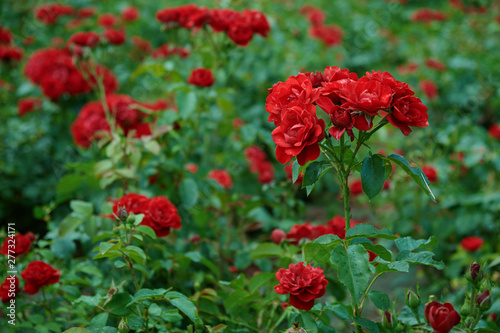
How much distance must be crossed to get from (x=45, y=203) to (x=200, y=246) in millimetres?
1324

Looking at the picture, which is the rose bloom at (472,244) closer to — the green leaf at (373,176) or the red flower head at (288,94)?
the green leaf at (373,176)

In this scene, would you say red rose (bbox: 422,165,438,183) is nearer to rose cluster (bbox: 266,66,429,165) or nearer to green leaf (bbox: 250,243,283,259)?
green leaf (bbox: 250,243,283,259)

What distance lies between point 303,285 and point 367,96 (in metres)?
0.45

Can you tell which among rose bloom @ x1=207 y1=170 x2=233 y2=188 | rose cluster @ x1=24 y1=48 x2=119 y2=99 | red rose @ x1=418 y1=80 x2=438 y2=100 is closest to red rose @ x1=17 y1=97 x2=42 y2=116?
rose cluster @ x1=24 y1=48 x2=119 y2=99

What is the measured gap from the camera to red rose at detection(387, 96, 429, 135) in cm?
93

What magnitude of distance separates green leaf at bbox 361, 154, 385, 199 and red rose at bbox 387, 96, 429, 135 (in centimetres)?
9

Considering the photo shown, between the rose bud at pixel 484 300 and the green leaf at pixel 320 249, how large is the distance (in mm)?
383

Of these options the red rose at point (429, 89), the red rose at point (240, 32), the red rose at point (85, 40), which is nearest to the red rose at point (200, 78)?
the red rose at point (240, 32)

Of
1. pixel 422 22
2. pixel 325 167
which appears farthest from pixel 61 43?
pixel 422 22

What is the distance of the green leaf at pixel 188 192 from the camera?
170 cm

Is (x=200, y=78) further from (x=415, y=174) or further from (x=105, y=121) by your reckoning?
(x=415, y=174)

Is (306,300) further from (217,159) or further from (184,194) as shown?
(217,159)

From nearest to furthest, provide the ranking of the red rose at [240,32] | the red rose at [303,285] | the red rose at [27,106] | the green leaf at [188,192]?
the red rose at [303,285] < the green leaf at [188,192] < the red rose at [240,32] < the red rose at [27,106]

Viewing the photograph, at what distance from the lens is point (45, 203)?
2666 millimetres
